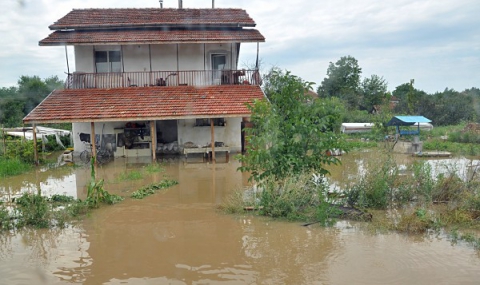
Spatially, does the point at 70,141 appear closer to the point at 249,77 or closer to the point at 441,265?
the point at 249,77

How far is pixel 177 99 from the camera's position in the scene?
54.7 ft

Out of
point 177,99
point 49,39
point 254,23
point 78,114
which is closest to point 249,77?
point 254,23

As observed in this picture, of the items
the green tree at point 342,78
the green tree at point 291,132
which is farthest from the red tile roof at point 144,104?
the green tree at point 342,78

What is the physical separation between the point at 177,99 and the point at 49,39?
261 inches

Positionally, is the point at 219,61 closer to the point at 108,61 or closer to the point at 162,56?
the point at 162,56

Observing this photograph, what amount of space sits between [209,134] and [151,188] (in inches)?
296

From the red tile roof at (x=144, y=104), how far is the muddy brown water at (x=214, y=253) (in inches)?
267

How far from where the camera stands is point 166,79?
18.2 meters

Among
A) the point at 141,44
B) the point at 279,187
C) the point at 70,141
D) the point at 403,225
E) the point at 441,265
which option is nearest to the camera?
the point at 441,265

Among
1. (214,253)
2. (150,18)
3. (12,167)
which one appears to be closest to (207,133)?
(150,18)

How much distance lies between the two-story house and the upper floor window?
0.05m

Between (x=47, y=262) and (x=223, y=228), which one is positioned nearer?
(x=47, y=262)

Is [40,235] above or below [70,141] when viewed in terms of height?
below

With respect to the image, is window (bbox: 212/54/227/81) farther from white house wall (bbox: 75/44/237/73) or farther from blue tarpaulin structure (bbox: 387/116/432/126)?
blue tarpaulin structure (bbox: 387/116/432/126)
